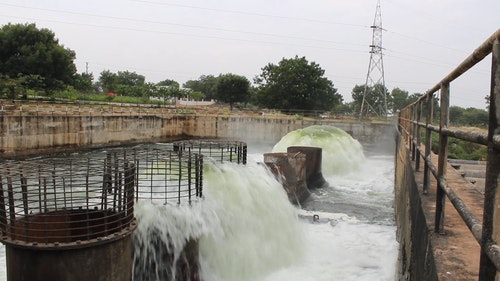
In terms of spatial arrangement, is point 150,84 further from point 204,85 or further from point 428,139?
point 428,139

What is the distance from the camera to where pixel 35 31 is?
4347cm

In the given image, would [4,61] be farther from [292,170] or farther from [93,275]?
[93,275]

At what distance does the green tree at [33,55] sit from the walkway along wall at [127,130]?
12.7 m

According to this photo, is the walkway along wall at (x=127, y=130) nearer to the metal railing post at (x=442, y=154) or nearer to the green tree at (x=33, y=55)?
the green tree at (x=33, y=55)

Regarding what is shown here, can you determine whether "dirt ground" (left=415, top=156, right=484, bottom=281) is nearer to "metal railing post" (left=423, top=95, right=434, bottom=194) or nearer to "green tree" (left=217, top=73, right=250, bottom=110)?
"metal railing post" (left=423, top=95, right=434, bottom=194)

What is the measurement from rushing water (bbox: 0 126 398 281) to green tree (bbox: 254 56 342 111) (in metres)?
42.8

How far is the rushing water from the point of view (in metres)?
7.26

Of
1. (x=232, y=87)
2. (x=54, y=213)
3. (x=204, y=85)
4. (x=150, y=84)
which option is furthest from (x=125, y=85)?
(x=54, y=213)

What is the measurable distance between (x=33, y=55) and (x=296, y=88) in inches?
1193

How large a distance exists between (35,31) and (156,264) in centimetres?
4374

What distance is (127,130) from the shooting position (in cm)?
3275

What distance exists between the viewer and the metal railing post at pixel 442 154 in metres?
3.13

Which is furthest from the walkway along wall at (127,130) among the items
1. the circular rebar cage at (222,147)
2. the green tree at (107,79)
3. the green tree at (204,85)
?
the green tree at (204,85)

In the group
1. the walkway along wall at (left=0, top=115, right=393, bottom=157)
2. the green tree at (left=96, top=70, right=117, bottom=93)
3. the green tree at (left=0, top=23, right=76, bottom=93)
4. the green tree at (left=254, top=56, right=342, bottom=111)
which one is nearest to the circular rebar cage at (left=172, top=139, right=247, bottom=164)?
the walkway along wall at (left=0, top=115, right=393, bottom=157)
